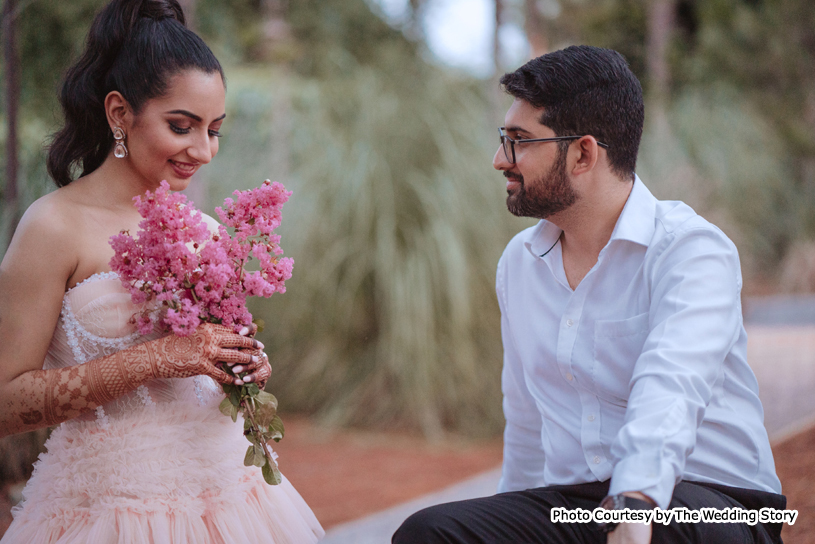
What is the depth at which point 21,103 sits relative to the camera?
3.95 metres

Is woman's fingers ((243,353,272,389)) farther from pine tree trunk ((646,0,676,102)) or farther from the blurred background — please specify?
pine tree trunk ((646,0,676,102))

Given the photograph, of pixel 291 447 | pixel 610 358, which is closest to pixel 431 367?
pixel 291 447

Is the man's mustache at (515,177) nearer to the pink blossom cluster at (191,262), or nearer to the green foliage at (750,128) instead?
the pink blossom cluster at (191,262)

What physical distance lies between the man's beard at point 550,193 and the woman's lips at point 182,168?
0.97m

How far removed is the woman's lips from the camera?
1.98 m

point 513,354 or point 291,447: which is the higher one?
point 513,354

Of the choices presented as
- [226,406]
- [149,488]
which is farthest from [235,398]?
[149,488]

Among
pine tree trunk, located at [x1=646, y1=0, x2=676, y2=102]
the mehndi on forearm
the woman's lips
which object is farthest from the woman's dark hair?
pine tree trunk, located at [x1=646, y1=0, x2=676, y2=102]

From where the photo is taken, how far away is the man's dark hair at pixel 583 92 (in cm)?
217

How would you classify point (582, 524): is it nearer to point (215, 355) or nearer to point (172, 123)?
point (215, 355)

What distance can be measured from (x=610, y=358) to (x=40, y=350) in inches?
58.7

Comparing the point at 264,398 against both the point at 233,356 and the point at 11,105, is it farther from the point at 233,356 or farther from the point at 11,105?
the point at 11,105

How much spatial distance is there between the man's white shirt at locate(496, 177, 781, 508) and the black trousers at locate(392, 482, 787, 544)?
0.22 feet

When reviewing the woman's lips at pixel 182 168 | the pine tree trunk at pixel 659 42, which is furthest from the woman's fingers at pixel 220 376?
the pine tree trunk at pixel 659 42
